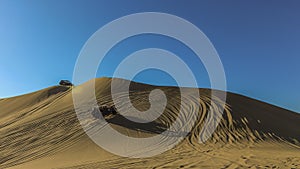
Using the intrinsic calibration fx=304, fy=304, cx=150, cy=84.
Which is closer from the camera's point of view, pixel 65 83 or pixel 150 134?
pixel 150 134

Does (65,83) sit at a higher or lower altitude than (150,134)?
higher

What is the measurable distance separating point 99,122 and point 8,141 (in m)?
4.87

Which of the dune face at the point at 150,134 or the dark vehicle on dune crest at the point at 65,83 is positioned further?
the dark vehicle on dune crest at the point at 65,83

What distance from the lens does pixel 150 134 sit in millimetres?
15977

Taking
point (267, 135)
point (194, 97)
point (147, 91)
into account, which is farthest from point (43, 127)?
point (267, 135)

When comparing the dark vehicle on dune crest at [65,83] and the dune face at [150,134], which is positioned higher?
the dark vehicle on dune crest at [65,83]

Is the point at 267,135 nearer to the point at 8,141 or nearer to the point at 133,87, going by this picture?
the point at 133,87

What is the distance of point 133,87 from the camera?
1005 inches

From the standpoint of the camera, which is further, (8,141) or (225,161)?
(8,141)

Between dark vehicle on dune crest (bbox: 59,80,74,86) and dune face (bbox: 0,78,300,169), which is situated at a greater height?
dark vehicle on dune crest (bbox: 59,80,74,86)

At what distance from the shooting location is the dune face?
37.3ft

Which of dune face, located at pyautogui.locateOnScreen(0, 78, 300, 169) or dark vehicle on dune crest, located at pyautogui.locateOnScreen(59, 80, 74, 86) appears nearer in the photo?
dune face, located at pyautogui.locateOnScreen(0, 78, 300, 169)

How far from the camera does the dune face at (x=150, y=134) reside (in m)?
11.4

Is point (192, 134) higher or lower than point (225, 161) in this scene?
higher
